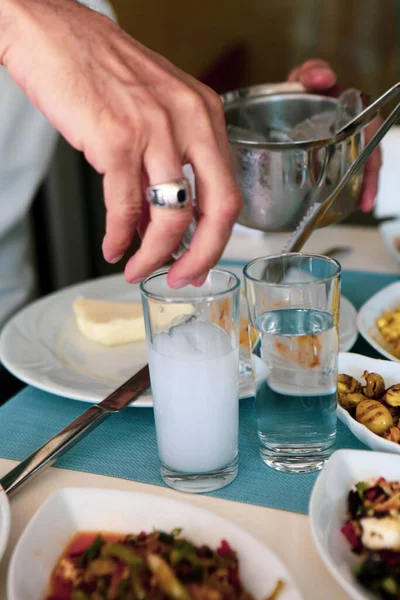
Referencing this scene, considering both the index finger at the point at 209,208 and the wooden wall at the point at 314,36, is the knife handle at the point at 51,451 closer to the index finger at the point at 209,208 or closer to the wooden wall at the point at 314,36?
the index finger at the point at 209,208

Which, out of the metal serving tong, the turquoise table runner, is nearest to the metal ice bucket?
the metal serving tong

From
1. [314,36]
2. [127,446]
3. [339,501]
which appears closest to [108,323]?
[127,446]

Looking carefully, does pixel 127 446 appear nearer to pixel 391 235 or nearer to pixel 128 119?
pixel 128 119

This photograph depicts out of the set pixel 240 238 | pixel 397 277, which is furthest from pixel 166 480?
pixel 240 238

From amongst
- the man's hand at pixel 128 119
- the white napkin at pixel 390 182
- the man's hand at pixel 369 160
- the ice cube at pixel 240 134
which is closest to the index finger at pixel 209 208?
the man's hand at pixel 128 119

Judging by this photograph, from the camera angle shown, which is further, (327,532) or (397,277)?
(397,277)

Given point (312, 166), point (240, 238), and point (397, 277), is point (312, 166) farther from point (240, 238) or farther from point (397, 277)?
point (240, 238)
